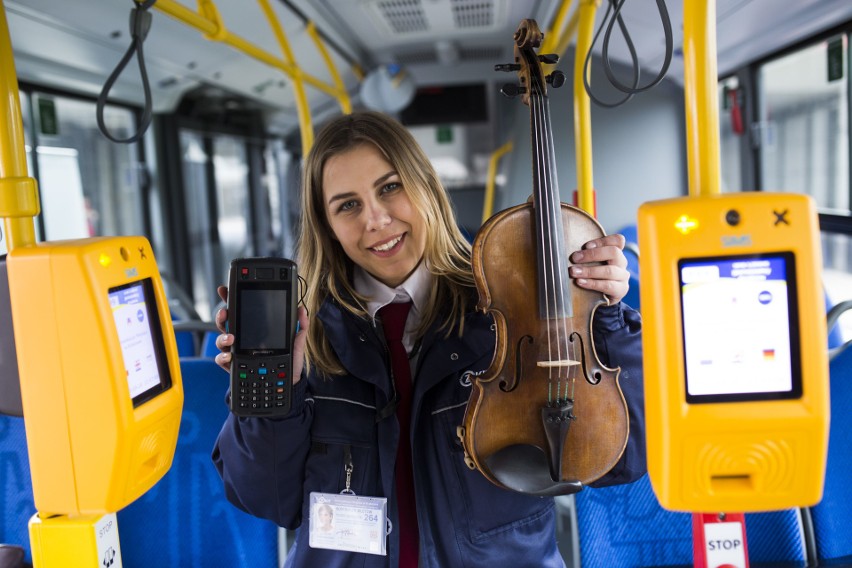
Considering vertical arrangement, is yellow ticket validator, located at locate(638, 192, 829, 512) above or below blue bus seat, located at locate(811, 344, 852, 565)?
above

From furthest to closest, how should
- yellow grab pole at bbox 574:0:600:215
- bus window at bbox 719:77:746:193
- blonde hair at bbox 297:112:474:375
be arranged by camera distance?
1. bus window at bbox 719:77:746:193
2. yellow grab pole at bbox 574:0:600:215
3. blonde hair at bbox 297:112:474:375

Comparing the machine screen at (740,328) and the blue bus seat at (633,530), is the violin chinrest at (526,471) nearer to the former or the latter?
the machine screen at (740,328)

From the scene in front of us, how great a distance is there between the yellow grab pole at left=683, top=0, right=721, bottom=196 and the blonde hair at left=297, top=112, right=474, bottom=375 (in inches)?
33.1

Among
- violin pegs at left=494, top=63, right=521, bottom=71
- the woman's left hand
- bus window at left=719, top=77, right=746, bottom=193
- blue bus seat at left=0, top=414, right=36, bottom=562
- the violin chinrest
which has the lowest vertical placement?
blue bus seat at left=0, top=414, right=36, bottom=562

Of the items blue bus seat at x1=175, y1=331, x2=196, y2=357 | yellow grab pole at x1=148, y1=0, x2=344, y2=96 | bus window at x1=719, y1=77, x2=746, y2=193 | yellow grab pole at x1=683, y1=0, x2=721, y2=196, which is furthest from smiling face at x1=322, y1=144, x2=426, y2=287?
bus window at x1=719, y1=77, x2=746, y2=193

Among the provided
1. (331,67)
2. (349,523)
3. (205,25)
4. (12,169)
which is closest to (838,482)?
(349,523)

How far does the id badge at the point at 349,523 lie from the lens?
1659 mm

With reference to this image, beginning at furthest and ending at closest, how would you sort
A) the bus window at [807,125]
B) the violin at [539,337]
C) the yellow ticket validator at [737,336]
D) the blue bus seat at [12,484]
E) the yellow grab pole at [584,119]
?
the bus window at [807,125] < the blue bus seat at [12,484] < the yellow grab pole at [584,119] < the violin at [539,337] < the yellow ticket validator at [737,336]

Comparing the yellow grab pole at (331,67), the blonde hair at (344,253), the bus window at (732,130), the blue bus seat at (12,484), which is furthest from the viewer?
the bus window at (732,130)

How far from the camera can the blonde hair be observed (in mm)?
1791

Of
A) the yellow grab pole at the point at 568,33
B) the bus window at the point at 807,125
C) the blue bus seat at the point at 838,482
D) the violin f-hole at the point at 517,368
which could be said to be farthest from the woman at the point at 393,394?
the bus window at the point at 807,125

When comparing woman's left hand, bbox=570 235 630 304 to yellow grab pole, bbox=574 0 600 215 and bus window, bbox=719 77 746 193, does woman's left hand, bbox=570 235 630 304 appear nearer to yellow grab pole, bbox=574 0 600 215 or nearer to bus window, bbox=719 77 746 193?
yellow grab pole, bbox=574 0 600 215

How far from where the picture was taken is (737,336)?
85 cm

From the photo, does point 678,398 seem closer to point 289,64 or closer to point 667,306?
point 667,306
